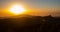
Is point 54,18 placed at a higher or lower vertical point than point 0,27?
higher

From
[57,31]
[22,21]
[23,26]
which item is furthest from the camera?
[22,21]

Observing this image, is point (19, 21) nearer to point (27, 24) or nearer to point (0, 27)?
point (27, 24)

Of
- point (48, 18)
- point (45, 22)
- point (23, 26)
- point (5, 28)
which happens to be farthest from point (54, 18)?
point (5, 28)

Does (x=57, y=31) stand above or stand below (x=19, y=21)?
below

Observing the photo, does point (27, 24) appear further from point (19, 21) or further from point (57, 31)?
point (57, 31)

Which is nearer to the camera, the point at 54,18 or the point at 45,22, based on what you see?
the point at 45,22

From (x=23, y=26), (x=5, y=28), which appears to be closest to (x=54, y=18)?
(x=23, y=26)

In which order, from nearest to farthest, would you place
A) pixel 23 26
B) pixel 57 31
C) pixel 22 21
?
pixel 57 31 → pixel 23 26 → pixel 22 21

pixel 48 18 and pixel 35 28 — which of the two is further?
pixel 48 18
